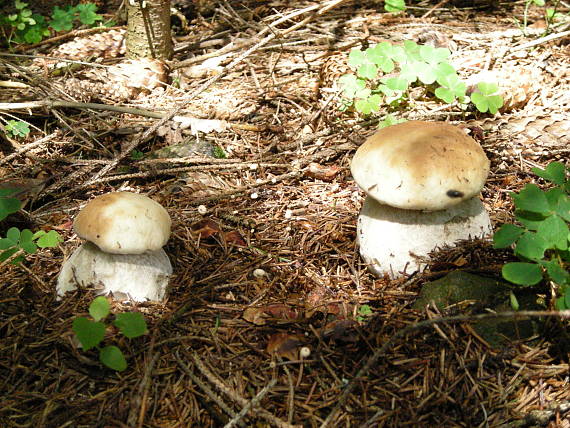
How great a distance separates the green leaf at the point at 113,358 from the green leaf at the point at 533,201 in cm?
168

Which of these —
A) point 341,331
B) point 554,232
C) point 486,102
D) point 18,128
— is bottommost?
point 341,331

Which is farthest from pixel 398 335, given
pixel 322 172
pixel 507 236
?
pixel 322 172

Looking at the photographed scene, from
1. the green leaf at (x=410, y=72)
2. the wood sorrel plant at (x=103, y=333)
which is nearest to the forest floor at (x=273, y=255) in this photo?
the wood sorrel plant at (x=103, y=333)

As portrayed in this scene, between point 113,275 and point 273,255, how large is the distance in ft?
2.67

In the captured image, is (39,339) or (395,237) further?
(395,237)

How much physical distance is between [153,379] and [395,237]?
126cm

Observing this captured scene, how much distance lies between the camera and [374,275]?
2.51 metres

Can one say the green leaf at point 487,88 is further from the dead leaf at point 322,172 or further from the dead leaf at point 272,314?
the dead leaf at point 272,314

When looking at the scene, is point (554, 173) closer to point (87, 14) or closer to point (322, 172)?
point (322, 172)

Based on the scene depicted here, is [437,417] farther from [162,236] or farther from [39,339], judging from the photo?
[39,339]

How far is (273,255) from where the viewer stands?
2627 mm

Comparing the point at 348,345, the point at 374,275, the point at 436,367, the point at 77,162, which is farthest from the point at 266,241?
the point at 77,162

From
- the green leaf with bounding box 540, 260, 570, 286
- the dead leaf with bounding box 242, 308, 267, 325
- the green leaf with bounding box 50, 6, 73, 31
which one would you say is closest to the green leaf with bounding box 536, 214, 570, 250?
the green leaf with bounding box 540, 260, 570, 286

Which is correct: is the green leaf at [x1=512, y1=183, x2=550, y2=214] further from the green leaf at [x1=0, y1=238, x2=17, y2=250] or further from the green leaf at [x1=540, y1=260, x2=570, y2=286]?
the green leaf at [x1=0, y1=238, x2=17, y2=250]
